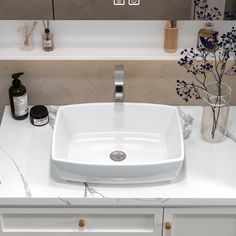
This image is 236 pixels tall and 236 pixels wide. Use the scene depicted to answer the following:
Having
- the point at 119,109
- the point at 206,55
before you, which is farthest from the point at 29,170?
the point at 206,55

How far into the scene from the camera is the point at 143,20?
7.11 feet

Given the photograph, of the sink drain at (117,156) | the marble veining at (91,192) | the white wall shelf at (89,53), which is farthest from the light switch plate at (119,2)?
the marble veining at (91,192)

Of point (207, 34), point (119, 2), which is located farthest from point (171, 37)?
point (119, 2)

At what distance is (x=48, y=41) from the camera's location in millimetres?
2188

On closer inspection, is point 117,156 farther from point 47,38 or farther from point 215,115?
point 47,38

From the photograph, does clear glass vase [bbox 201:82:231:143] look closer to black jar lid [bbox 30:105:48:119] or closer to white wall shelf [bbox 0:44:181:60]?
white wall shelf [bbox 0:44:181:60]

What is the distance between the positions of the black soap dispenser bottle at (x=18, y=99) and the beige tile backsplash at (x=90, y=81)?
0.09m

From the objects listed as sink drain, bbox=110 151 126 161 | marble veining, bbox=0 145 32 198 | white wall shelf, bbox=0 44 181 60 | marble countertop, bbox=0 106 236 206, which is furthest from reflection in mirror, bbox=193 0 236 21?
marble veining, bbox=0 145 32 198

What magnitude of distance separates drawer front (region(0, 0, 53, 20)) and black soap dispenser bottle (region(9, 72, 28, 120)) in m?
0.23

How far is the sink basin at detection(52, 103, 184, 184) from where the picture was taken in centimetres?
212
